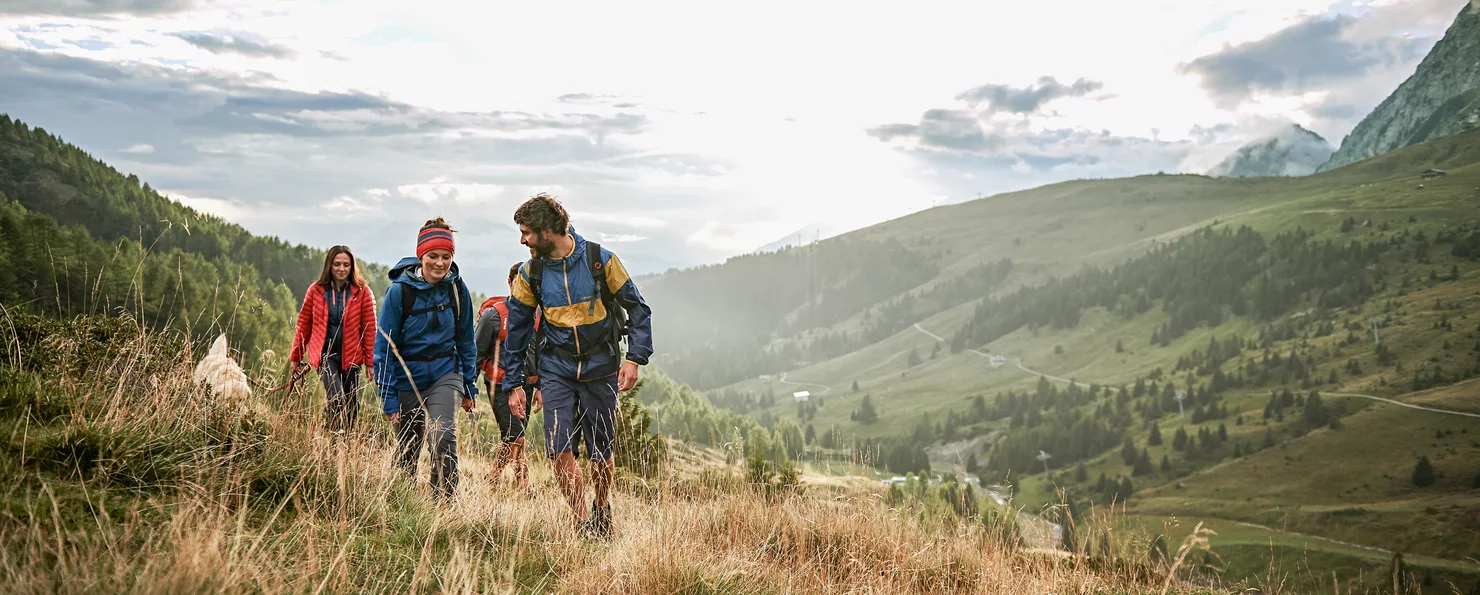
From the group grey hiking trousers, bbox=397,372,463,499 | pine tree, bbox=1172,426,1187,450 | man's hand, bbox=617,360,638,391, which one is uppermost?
man's hand, bbox=617,360,638,391

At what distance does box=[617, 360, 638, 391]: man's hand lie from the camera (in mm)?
6469

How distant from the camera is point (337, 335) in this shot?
327 inches

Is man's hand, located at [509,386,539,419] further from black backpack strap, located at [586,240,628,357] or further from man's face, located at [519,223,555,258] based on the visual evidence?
man's face, located at [519,223,555,258]

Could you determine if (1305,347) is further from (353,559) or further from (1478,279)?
(353,559)

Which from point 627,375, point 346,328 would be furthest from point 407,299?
point 627,375

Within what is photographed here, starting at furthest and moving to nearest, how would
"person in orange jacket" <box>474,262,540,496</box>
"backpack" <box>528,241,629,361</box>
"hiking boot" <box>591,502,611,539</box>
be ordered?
1. "person in orange jacket" <box>474,262,540,496</box>
2. "backpack" <box>528,241,629,361</box>
3. "hiking boot" <box>591,502,611,539</box>

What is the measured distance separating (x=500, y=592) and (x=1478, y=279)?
258 metres

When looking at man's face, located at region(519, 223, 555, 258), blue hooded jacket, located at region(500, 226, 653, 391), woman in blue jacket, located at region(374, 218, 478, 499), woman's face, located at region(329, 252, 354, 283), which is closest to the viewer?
man's face, located at region(519, 223, 555, 258)

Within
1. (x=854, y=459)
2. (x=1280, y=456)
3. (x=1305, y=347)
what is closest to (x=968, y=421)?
(x=1280, y=456)

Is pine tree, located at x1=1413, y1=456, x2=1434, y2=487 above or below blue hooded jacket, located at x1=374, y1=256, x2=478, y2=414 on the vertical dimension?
below

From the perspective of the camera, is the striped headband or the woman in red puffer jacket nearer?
the striped headband

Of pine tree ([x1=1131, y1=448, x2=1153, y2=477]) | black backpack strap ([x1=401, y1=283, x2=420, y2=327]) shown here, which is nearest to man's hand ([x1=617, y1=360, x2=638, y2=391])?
black backpack strap ([x1=401, y1=283, x2=420, y2=327])

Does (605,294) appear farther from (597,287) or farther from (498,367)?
(498,367)

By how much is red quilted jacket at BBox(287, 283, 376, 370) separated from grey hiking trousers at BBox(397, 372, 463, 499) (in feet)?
5.09
